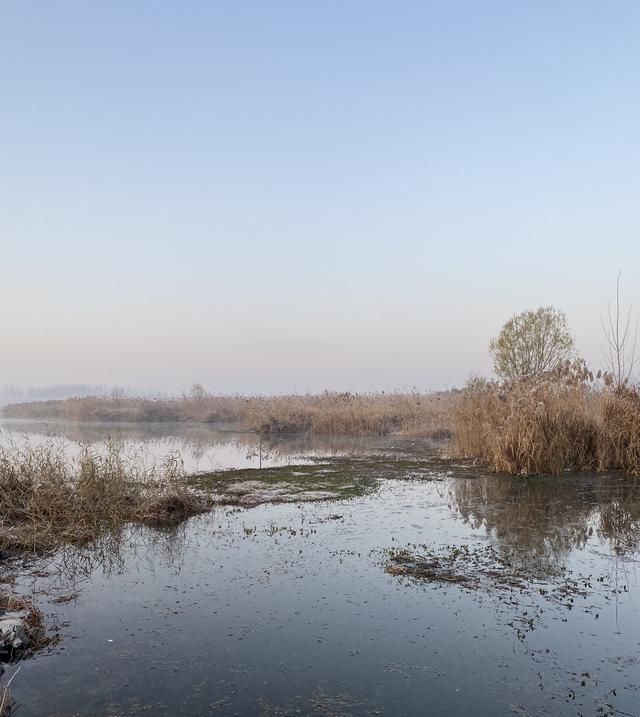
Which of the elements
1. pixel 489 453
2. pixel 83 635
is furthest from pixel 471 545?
pixel 489 453

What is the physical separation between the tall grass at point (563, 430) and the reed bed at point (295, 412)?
599cm

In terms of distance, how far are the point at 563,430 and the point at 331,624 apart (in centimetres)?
961

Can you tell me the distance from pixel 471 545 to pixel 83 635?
4.40 metres

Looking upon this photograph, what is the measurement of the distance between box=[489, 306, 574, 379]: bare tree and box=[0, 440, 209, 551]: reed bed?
17.6m

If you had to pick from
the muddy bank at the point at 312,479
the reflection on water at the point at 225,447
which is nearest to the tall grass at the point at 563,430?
the muddy bank at the point at 312,479

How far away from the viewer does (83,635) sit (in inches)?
187

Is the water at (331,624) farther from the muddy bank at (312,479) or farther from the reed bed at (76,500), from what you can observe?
the muddy bank at (312,479)

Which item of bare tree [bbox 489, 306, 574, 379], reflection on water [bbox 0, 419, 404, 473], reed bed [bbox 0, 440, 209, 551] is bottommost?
reflection on water [bbox 0, 419, 404, 473]

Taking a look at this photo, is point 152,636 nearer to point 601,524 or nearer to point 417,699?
point 417,699

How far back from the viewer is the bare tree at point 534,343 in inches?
934

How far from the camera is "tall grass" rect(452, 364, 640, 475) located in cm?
1253

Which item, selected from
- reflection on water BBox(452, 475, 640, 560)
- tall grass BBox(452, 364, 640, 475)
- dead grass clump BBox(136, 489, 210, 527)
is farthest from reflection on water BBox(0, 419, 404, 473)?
reflection on water BBox(452, 475, 640, 560)

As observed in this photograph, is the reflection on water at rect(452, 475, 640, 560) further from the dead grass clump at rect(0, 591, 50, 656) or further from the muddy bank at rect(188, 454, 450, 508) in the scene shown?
the dead grass clump at rect(0, 591, 50, 656)

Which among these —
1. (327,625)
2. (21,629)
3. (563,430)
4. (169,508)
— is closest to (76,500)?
(169,508)
